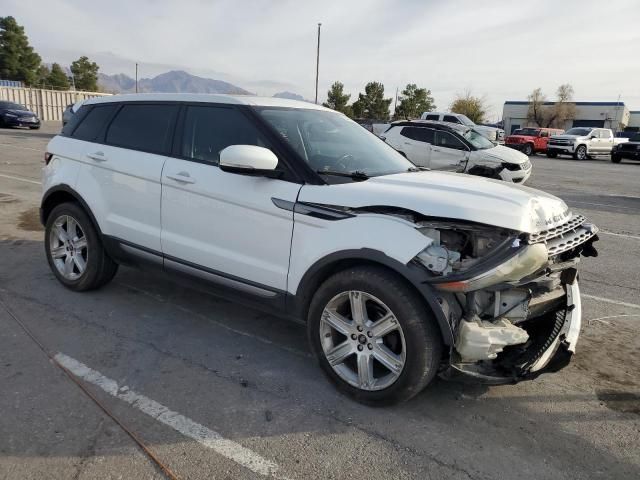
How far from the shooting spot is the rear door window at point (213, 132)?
11.8 feet

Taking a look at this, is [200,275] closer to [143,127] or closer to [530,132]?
[143,127]

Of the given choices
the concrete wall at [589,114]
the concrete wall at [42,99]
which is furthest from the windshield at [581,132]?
the concrete wall at [589,114]

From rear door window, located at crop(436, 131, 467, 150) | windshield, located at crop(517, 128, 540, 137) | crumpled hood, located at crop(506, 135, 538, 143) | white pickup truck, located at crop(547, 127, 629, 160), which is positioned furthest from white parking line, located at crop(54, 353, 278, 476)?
windshield, located at crop(517, 128, 540, 137)

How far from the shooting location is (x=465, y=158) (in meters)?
13.0

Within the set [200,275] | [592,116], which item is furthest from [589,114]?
[200,275]

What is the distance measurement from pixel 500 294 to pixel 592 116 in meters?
88.4

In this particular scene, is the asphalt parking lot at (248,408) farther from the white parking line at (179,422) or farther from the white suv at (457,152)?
the white suv at (457,152)

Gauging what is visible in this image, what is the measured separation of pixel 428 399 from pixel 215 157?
2.21 meters

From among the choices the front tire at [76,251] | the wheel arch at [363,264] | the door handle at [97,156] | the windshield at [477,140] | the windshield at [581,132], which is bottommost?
the front tire at [76,251]

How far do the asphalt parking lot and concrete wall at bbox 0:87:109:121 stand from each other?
39.7m

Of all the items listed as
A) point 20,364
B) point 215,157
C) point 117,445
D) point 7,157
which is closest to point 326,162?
point 215,157

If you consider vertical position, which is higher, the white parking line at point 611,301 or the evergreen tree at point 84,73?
the evergreen tree at point 84,73

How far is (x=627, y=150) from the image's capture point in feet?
90.4

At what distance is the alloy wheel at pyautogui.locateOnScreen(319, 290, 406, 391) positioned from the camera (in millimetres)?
2914
